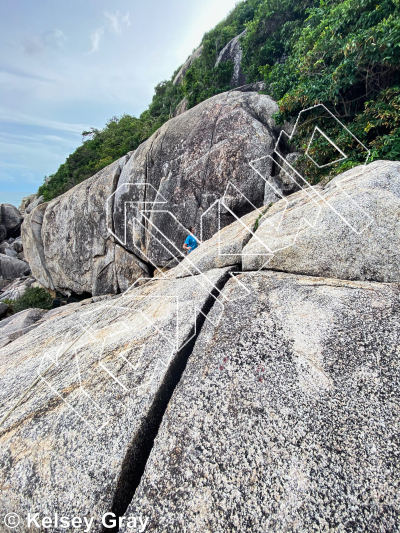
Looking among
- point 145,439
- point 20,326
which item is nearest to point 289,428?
point 145,439

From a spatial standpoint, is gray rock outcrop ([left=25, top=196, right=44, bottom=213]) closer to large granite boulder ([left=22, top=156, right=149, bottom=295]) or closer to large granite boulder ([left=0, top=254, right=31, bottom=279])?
large granite boulder ([left=0, top=254, right=31, bottom=279])

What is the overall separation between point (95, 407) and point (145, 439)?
0.74 meters

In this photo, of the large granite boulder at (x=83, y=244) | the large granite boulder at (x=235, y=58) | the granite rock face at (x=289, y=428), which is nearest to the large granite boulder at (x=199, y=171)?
the large granite boulder at (x=83, y=244)

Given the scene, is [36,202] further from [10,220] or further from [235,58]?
[235,58]

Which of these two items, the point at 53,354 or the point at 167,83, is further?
the point at 167,83

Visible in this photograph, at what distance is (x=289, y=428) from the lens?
2.28 m

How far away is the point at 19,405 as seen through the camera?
11.4ft

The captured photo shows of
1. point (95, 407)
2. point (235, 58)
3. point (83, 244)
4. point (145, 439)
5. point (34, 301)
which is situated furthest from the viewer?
point (235, 58)

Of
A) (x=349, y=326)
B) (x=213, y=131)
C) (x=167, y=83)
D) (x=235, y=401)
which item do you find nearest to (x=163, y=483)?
(x=235, y=401)

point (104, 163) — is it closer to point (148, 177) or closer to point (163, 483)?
point (148, 177)

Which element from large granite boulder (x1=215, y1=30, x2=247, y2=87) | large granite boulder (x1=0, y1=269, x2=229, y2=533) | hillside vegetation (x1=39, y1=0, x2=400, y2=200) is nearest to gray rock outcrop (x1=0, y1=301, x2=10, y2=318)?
large granite boulder (x1=0, y1=269, x2=229, y2=533)

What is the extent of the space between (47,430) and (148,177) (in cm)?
1044

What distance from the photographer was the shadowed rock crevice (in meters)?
2.33

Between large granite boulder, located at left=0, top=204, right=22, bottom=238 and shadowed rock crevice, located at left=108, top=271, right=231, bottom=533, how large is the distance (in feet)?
129
